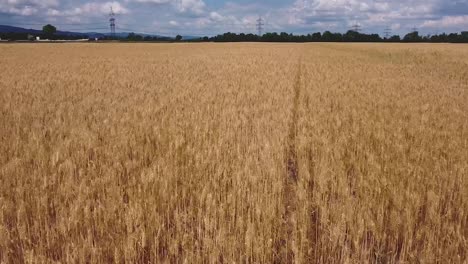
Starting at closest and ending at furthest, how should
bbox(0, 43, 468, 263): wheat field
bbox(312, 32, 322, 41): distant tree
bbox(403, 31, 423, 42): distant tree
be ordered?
bbox(0, 43, 468, 263): wheat field → bbox(403, 31, 423, 42): distant tree → bbox(312, 32, 322, 41): distant tree

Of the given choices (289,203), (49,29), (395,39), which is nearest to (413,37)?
(395,39)

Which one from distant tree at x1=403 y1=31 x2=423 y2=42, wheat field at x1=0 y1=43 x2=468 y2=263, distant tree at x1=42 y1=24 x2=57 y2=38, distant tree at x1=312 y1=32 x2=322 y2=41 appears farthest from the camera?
distant tree at x1=42 y1=24 x2=57 y2=38

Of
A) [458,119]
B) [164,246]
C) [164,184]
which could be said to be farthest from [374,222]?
[458,119]

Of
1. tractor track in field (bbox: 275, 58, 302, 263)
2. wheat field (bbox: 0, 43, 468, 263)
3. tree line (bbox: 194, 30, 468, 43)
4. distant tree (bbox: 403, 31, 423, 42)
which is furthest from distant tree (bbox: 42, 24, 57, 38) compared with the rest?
tractor track in field (bbox: 275, 58, 302, 263)

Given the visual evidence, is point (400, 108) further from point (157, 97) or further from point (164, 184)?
point (164, 184)

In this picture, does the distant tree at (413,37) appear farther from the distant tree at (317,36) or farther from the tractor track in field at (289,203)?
the tractor track in field at (289,203)

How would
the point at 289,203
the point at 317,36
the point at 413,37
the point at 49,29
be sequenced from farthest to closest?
the point at 49,29 → the point at 317,36 → the point at 413,37 → the point at 289,203

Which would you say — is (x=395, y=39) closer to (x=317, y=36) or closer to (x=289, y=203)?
(x=317, y=36)

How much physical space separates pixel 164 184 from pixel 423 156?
3010 millimetres

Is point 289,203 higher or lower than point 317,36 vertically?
lower

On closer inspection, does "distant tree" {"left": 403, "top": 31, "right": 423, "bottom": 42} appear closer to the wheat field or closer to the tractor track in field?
the wheat field

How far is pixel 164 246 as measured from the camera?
8.94ft

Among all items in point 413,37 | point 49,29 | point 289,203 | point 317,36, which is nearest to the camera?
point 289,203

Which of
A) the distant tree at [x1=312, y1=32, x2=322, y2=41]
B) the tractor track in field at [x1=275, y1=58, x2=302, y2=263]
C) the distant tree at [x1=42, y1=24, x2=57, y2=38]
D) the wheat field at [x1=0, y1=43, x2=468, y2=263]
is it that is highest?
the distant tree at [x1=42, y1=24, x2=57, y2=38]
